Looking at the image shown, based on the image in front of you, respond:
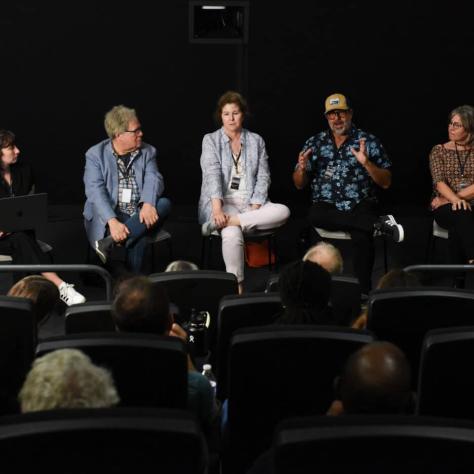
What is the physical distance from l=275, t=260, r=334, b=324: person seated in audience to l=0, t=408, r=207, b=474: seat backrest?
1436 millimetres

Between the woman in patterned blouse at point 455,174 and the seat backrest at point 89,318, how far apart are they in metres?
3.39

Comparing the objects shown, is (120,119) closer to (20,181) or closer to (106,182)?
(106,182)

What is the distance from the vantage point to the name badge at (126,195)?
630 cm

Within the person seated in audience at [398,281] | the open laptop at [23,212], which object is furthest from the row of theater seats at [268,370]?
the open laptop at [23,212]

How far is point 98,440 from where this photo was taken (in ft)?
6.51

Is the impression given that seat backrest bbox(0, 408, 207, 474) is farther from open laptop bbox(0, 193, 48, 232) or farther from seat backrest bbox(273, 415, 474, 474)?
open laptop bbox(0, 193, 48, 232)

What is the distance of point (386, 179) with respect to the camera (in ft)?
21.3

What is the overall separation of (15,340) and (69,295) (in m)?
2.64

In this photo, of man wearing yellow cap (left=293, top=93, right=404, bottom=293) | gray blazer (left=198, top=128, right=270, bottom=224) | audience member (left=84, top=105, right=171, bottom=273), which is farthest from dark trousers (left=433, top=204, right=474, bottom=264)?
audience member (left=84, top=105, right=171, bottom=273)

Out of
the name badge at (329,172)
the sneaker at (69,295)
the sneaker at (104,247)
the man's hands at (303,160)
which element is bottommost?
the sneaker at (69,295)

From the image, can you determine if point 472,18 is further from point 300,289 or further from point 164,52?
point 300,289

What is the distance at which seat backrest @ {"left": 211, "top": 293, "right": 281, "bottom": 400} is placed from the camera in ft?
11.1

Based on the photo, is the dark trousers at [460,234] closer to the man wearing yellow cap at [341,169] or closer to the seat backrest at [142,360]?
the man wearing yellow cap at [341,169]

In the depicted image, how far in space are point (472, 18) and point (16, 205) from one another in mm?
3873
